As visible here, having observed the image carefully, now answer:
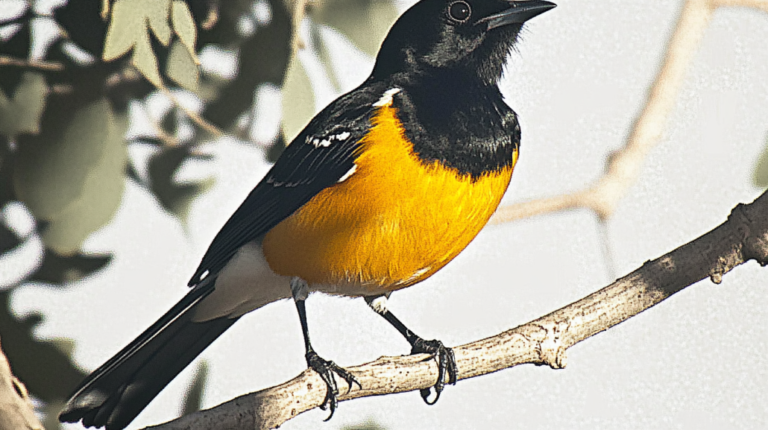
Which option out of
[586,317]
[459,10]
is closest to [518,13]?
[459,10]

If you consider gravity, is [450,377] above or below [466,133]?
below

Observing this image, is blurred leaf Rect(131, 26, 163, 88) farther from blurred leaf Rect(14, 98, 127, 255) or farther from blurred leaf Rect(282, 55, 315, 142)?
blurred leaf Rect(14, 98, 127, 255)

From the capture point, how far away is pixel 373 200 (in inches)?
99.6

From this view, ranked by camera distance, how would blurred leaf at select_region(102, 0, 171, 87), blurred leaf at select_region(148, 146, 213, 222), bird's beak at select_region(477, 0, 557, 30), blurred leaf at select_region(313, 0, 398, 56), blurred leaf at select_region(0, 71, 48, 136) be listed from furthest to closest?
blurred leaf at select_region(148, 146, 213, 222), blurred leaf at select_region(313, 0, 398, 56), blurred leaf at select_region(0, 71, 48, 136), bird's beak at select_region(477, 0, 557, 30), blurred leaf at select_region(102, 0, 171, 87)

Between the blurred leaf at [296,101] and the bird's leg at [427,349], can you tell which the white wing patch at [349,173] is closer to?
the blurred leaf at [296,101]

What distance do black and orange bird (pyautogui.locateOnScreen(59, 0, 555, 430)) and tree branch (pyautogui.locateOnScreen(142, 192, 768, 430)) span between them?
3.4 inches

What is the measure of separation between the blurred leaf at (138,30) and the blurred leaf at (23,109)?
0.72 meters

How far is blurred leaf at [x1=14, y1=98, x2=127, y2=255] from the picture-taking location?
2.88 metres

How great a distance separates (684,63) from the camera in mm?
3582

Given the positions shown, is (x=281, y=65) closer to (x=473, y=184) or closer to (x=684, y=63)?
(x=473, y=184)

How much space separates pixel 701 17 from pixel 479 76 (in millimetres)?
1213

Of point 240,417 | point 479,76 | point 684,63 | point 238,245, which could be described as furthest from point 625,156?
point 240,417

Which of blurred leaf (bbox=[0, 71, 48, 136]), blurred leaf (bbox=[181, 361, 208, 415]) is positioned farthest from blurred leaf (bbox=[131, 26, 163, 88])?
blurred leaf (bbox=[181, 361, 208, 415])

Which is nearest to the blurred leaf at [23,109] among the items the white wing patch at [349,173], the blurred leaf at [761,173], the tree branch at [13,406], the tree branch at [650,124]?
the white wing patch at [349,173]
